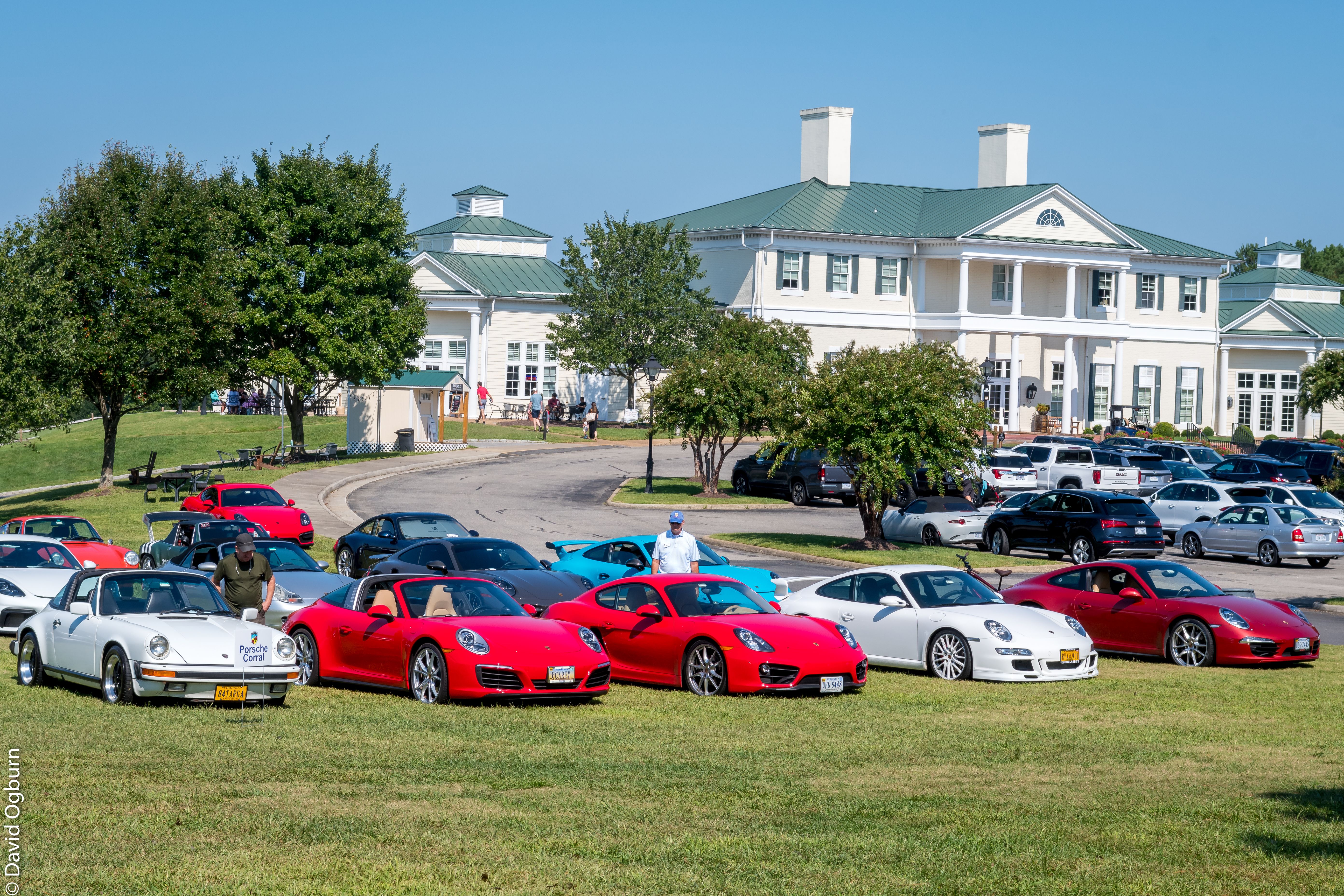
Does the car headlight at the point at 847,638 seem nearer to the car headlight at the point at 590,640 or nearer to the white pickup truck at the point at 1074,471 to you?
the car headlight at the point at 590,640

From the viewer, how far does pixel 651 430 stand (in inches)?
1607

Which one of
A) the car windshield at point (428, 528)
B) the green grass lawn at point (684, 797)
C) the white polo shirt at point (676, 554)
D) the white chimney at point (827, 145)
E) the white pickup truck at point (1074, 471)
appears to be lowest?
the green grass lawn at point (684, 797)

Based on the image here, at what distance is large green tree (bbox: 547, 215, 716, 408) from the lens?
62.7 meters

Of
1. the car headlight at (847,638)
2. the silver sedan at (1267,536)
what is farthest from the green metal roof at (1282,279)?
the car headlight at (847,638)

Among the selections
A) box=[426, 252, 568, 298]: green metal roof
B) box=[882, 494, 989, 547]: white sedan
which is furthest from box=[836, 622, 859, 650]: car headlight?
box=[426, 252, 568, 298]: green metal roof

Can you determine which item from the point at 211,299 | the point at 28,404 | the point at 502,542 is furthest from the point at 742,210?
the point at 502,542

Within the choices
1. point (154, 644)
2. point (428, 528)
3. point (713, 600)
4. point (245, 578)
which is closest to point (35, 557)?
point (245, 578)

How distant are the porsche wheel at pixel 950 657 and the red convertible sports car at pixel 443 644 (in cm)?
383

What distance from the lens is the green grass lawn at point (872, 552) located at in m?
29.3

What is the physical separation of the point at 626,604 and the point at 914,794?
266 inches

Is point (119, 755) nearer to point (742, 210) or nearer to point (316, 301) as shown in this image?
point (316, 301)

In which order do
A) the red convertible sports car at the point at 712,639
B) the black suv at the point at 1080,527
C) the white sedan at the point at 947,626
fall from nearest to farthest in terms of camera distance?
the red convertible sports car at the point at 712,639 → the white sedan at the point at 947,626 → the black suv at the point at 1080,527

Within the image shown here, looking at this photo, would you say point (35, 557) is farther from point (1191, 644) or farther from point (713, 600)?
point (1191, 644)

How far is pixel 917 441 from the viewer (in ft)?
97.6
